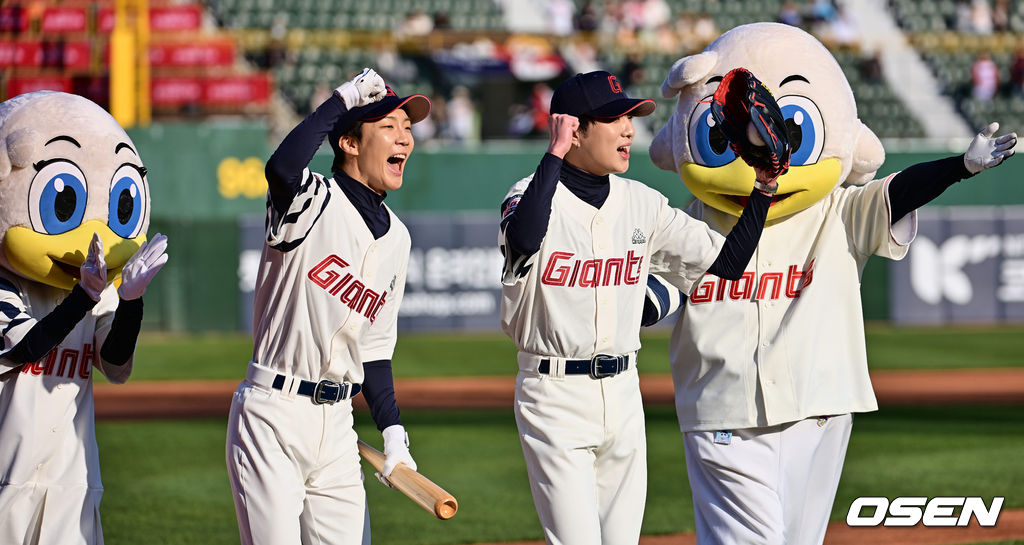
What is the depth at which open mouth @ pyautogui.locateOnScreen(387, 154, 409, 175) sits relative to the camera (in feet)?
13.1

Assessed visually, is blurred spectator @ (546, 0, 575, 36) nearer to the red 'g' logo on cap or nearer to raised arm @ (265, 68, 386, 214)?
the red 'g' logo on cap

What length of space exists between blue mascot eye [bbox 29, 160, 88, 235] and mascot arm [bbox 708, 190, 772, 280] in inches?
81.6

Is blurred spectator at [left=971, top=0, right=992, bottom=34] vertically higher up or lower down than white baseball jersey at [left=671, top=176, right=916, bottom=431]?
higher up

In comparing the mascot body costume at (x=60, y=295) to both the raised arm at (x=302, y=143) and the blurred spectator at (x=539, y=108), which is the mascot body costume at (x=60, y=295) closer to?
the raised arm at (x=302, y=143)

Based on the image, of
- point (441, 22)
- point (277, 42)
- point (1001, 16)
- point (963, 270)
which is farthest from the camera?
point (1001, 16)

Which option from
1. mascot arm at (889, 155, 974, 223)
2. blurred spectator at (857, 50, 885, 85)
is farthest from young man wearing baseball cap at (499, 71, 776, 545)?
blurred spectator at (857, 50, 885, 85)

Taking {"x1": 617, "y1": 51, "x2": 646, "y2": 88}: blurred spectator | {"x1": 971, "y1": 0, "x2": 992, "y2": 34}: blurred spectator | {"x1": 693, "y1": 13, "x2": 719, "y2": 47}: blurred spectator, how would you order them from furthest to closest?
{"x1": 971, "y1": 0, "x2": 992, "y2": 34}: blurred spectator < {"x1": 693, "y1": 13, "x2": 719, "y2": 47}: blurred spectator < {"x1": 617, "y1": 51, "x2": 646, "y2": 88}: blurred spectator

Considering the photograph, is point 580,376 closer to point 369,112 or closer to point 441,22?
point 369,112

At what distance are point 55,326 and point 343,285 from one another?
847 mm

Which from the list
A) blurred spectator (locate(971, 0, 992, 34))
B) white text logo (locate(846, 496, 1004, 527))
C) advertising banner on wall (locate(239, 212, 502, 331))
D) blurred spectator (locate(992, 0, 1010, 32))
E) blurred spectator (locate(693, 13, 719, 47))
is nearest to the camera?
white text logo (locate(846, 496, 1004, 527))

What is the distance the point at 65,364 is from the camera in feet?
13.2

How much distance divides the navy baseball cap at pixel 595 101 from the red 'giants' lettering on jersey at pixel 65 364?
1680 millimetres

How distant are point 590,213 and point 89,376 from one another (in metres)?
1.70

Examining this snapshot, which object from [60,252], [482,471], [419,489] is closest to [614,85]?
[419,489]
